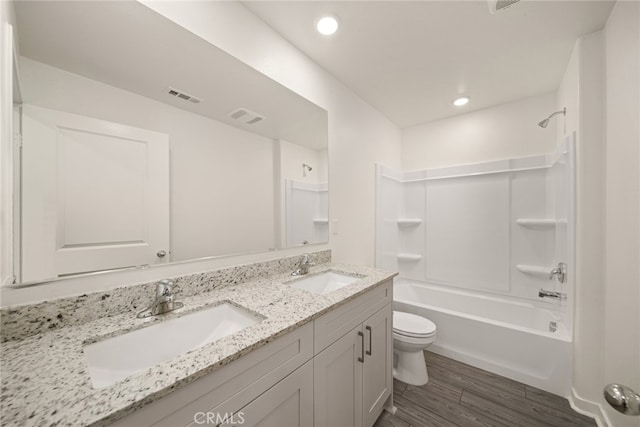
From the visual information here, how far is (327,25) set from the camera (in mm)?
1424

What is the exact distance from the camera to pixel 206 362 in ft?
1.96

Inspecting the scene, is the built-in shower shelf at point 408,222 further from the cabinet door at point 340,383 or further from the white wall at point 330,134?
the cabinet door at point 340,383

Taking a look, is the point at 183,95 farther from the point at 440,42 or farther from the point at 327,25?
the point at 440,42

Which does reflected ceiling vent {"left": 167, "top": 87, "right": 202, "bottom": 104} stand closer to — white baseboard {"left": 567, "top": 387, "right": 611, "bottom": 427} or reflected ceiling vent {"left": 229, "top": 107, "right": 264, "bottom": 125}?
reflected ceiling vent {"left": 229, "top": 107, "right": 264, "bottom": 125}

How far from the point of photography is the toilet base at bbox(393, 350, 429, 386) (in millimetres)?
1800

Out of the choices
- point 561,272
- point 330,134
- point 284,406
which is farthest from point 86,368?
point 561,272

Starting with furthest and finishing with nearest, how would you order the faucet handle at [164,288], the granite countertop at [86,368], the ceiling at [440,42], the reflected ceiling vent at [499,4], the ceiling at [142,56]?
the ceiling at [440,42] → the reflected ceiling vent at [499,4] → the faucet handle at [164,288] → the ceiling at [142,56] → the granite countertop at [86,368]

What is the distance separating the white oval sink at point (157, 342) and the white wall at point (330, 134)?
0.82 feet

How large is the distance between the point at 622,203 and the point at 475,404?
152 cm

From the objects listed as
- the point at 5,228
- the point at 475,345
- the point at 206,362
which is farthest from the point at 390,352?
the point at 5,228

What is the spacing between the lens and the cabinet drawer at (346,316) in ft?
3.17

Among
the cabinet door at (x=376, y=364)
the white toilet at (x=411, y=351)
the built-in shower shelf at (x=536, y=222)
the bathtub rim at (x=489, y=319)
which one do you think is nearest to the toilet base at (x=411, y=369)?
the white toilet at (x=411, y=351)

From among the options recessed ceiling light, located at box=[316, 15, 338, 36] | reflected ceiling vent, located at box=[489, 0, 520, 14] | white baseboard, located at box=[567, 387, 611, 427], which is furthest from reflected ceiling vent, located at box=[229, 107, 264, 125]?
white baseboard, located at box=[567, 387, 611, 427]

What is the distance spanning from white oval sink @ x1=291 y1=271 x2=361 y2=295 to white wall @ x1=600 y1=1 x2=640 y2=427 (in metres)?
1.39
